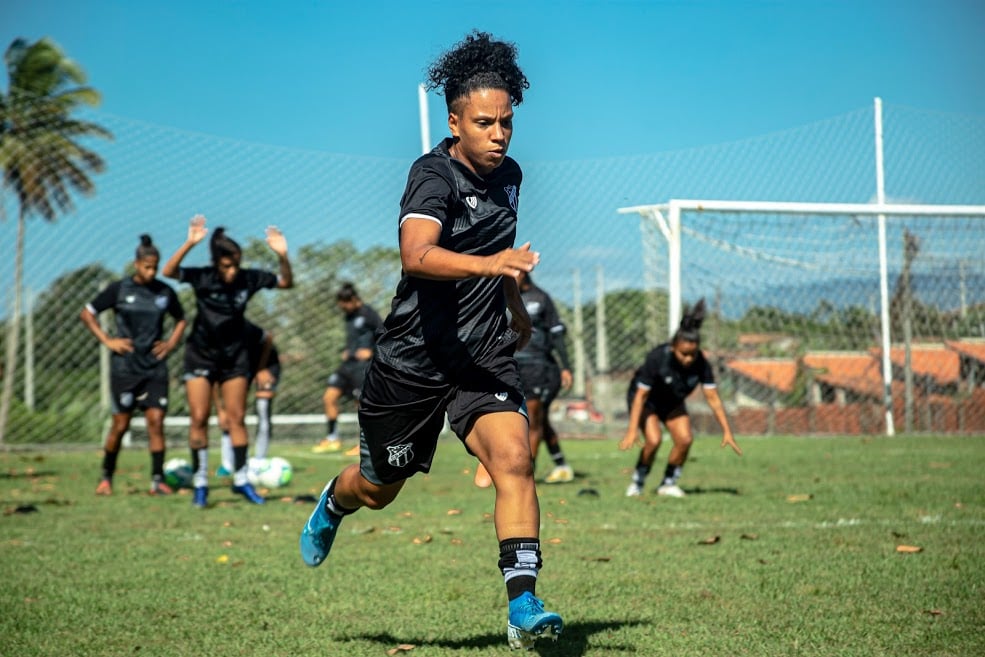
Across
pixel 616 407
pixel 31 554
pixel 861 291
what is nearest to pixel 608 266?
pixel 616 407

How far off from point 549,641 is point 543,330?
7.86 m

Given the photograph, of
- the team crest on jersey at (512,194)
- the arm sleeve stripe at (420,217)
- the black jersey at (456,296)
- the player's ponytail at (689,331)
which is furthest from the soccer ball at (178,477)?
the arm sleeve stripe at (420,217)

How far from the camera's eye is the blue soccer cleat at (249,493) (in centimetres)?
1019

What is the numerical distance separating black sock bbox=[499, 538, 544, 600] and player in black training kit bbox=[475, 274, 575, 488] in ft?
24.8

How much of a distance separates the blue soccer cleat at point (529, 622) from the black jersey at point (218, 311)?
6712 millimetres

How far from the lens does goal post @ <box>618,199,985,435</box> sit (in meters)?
19.2

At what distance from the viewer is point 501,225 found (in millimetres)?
4527

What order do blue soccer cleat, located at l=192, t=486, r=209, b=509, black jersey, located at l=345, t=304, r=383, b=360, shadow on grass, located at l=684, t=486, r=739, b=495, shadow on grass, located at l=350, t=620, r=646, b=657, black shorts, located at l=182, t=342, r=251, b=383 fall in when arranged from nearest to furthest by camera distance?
shadow on grass, located at l=350, t=620, r=646, b=657
blue soccer cleat, located at l=192, t=486, r=209, b=509
black shorts, located at l=182, t=342, r=251, b=383
shadow on grass, located at l=684, t=486, r=739, b=495
black jersey, located at l=345, t=304, r=383, b=360

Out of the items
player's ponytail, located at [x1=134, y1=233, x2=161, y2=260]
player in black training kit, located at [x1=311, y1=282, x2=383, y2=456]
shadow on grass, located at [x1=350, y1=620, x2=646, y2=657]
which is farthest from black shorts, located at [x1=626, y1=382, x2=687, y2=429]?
shadow on grass, located at [x1=350, y1=620, x2=646, y2=657]

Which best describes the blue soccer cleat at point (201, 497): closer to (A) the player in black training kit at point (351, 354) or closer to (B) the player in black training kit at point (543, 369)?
(B) the player in black training kit at point (543, 369)

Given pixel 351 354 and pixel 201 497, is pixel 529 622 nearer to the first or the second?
pixel 201 497

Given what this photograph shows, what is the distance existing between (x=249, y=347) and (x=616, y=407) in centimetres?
1183

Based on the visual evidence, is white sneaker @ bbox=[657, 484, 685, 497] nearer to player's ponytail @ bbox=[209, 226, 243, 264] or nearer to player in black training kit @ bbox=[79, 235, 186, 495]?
player's ponytail @ bbox=[209, 226, 243, 264]

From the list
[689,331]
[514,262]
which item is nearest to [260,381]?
[689,331]
